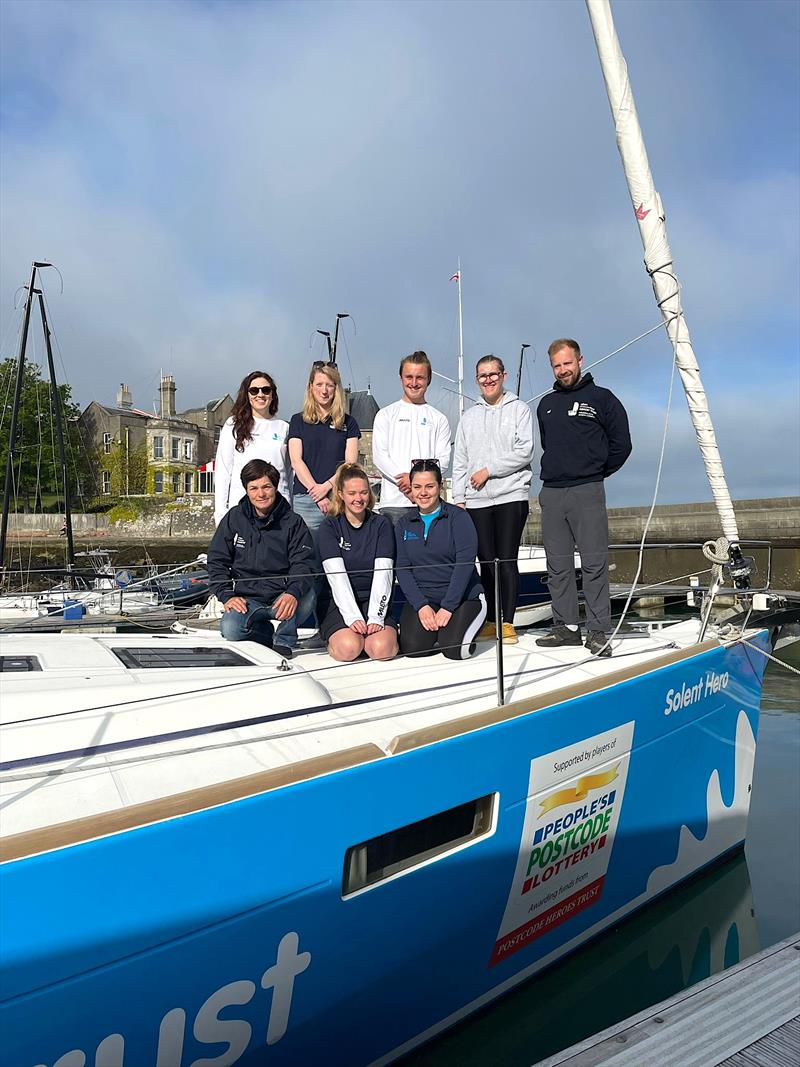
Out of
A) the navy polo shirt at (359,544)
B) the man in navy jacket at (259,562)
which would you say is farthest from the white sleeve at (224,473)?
the navy polo shirt at (359,544)

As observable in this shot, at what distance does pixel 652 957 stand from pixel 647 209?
13.2 feet

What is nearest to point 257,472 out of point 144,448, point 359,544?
point 359,544

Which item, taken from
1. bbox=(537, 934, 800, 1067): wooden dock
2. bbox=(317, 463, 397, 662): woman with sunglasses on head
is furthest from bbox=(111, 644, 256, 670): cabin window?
bbox=(537, 934, 800, 1067): wooden dock

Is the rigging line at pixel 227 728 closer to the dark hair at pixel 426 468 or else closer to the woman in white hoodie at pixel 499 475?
the dark hair at pixel 426 468

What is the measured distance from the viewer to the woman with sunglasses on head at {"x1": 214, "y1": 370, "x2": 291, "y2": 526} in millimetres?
4805

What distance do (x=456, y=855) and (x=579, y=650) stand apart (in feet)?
6.14

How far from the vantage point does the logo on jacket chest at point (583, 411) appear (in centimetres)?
440

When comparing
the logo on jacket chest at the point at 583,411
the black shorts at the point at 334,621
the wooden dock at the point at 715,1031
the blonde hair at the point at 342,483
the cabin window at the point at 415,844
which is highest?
the logo on jacket chest at the point at 583,411

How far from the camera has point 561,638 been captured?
4617 mm

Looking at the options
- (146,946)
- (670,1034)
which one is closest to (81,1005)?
(146,946)

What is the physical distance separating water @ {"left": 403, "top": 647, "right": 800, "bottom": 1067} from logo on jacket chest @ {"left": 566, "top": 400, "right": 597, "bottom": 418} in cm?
273

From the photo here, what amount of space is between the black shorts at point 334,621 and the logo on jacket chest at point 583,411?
159cm

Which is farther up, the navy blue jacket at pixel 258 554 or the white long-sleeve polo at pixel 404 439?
the white long-sleeve polo at pixel 404 439

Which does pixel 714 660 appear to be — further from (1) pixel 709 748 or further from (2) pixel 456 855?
(2) pixel 456 855
